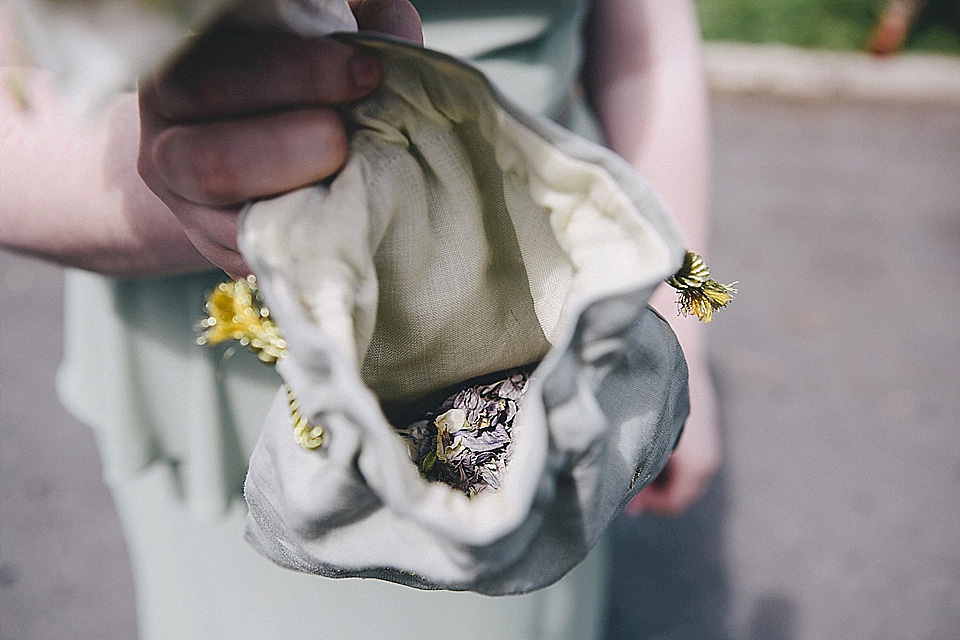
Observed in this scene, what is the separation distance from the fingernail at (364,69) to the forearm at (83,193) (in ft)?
0.61

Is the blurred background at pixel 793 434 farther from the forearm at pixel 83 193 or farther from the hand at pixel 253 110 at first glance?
the hand at pixel 253 110

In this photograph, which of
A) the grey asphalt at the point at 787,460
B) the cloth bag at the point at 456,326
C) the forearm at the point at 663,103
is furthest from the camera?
the grey asphalt at the point at 787,460

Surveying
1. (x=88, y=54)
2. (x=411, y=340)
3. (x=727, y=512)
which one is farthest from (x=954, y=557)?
(x=88, y=54)

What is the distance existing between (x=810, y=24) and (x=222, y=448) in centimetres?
268

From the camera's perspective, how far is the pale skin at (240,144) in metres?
0.32

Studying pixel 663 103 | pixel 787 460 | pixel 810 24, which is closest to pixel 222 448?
pixel 663 103

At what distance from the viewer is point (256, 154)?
12.5 inches

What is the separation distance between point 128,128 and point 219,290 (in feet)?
0.48

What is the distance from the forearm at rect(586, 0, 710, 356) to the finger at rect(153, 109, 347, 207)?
1.56 ft

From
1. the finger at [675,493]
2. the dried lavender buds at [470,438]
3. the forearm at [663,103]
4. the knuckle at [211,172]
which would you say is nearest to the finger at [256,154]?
the knuckle at [211,172]

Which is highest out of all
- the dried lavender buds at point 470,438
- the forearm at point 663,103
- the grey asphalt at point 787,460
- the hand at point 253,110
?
the hand at point 253,110

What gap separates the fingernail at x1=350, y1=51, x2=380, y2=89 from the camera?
32 cm

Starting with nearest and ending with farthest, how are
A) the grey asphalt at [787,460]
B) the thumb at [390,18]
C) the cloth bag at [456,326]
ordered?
1. the cloth bag at [456,326]
2. the thumb at [390,18]
3. the grey asphalt at [787,460]

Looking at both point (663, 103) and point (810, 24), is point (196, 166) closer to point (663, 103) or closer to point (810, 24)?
point (663, 103)
